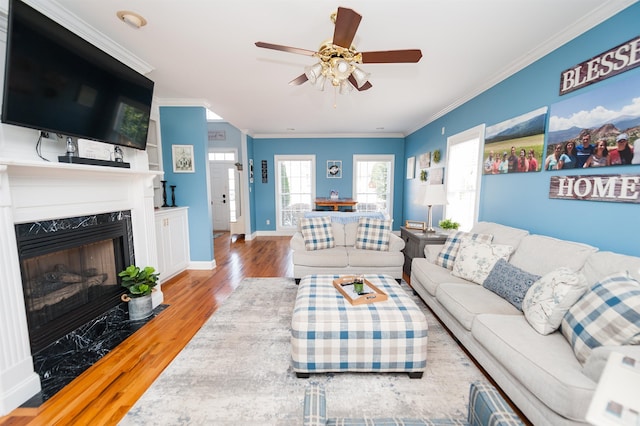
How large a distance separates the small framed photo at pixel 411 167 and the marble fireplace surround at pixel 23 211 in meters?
5.18

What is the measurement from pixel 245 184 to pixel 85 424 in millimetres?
5046

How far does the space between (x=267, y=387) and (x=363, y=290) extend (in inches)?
38.4

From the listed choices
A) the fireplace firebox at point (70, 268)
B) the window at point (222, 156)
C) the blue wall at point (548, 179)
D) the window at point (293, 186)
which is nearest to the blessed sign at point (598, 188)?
the blue wall at point (548, 179)

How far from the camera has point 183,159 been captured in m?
3.89

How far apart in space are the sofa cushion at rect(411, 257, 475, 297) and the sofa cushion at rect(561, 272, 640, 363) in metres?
0.91

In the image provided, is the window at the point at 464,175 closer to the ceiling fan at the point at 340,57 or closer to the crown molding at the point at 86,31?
the ceiling fan at the point at 340,57

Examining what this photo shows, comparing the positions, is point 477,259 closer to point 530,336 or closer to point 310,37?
point 530,336

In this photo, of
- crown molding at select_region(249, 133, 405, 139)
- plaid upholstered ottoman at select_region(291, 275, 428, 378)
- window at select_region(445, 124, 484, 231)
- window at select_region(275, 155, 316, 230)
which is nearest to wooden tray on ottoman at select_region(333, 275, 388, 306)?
plaid upholstered ottoman at select_region(291, 275, 428, 378)

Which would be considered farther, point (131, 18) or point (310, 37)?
point (310, 37)

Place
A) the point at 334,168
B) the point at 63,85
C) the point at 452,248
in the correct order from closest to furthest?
the point at 63,85
the point at 452,248
the point at 334,168

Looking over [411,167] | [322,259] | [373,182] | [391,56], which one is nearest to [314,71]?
[391,56]

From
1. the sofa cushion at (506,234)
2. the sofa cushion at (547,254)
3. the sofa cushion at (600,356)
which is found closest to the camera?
the sofa cushion at (600,356)

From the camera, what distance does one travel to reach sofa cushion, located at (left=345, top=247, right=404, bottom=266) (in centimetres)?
326

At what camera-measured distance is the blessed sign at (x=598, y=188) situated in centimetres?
165
